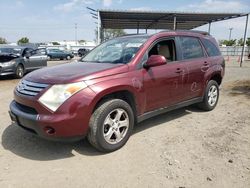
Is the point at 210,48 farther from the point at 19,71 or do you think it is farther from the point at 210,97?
the point at 19,71

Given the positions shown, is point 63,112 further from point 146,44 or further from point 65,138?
point 146,44

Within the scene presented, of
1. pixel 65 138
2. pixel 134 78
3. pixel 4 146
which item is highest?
pixel 134 78

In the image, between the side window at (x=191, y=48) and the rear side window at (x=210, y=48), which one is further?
the rear side window at (x=210, y=48)


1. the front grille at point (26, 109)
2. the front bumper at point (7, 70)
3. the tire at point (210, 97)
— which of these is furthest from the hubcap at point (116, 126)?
the front bumper at point (7, 70)

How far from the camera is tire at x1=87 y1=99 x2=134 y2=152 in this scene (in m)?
3.71

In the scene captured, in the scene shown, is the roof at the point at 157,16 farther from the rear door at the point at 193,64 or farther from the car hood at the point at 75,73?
the car hood at the point at 75,73

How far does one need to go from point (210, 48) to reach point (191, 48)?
2.95 feet

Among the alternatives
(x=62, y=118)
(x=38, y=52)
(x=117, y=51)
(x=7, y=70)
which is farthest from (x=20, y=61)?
(x=62, y=118)

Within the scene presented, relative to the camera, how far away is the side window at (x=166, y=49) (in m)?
4.78

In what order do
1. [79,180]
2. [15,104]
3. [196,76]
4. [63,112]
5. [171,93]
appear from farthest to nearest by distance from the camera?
[196,76], [171,93], [15,104], [63,112], [79,180]

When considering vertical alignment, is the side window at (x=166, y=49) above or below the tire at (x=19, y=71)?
above

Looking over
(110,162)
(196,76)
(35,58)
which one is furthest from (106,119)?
(35,58)

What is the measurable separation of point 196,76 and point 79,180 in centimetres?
340

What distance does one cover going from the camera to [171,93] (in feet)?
16.0
